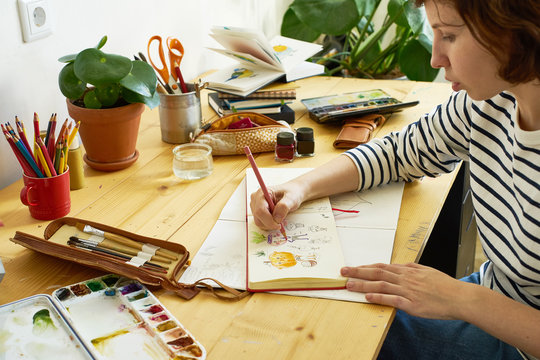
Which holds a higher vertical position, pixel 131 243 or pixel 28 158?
pixel 28 158

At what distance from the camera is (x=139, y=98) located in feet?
3.72

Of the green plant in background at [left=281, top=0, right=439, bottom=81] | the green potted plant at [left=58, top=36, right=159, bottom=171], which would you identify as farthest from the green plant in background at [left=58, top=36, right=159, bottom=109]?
the green plant in background at [left=281, top=0, right=439, bottom=81]

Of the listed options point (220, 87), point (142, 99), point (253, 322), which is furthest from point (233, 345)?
point (220, 87)

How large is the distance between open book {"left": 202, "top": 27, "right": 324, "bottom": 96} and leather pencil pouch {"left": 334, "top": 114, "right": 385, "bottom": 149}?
25 centimetres

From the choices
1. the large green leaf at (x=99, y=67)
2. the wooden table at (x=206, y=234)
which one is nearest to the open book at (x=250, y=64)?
the wooden table at (x=206, y=234)

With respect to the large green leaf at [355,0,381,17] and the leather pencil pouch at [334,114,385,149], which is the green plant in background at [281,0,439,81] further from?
the leather pencil pouch at [334,114,385,149]

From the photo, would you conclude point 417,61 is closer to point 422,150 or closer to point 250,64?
point 250,64

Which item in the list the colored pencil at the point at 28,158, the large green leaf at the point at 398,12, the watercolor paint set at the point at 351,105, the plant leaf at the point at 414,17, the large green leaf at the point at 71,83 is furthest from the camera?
the large green leaf at the point at 398,12

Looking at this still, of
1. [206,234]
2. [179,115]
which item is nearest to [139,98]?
[179,115]

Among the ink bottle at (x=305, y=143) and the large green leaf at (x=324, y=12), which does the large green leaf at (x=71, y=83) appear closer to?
the ink bottle at (x=305, y=143)

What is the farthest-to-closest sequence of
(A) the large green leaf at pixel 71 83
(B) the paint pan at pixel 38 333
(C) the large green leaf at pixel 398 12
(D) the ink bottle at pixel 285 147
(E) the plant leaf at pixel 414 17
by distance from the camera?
1. (C) the large green leaf at pixel 398 12
2. (E) the plant leaf at pixel 414 17
3. (D) the ink bottle at pixel 285 147
4. (A) the large green leaf at pixel 71 83
5. (B) the paint pan at pixel 38 333

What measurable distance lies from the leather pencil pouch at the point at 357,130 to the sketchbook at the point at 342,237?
0.65 ft

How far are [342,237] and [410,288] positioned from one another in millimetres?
164

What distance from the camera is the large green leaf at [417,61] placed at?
212cm
